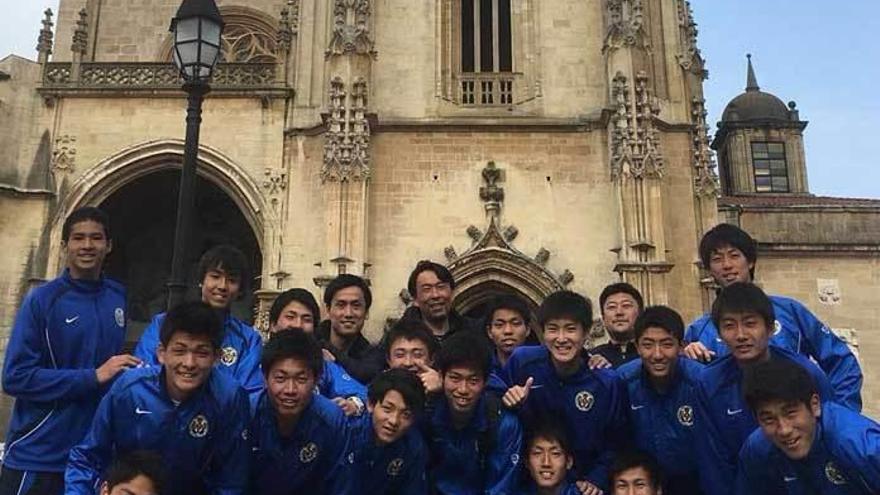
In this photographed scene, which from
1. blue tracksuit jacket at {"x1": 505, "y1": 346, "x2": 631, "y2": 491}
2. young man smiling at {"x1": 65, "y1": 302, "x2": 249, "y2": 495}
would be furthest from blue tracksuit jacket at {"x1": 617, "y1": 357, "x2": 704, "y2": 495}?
young man smiling at {"x1": 65, "y1": 302, "x2": 249, "y2": 495}

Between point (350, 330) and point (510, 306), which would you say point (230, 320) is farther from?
point (510, 306)

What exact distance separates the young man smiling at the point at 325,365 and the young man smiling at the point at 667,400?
1.78m

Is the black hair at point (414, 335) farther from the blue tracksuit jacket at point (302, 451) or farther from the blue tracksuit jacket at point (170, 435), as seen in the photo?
the blue tracksuit jacket at point (170, 435)

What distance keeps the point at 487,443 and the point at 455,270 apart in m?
10.8

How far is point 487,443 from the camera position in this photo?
5379mm

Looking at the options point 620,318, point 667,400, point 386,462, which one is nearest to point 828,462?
point 667,400

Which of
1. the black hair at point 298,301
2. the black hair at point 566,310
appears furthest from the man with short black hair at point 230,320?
the black hair at point 566,310

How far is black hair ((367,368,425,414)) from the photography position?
16.3ft

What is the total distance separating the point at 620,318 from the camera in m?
6.30

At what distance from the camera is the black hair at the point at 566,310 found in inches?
213

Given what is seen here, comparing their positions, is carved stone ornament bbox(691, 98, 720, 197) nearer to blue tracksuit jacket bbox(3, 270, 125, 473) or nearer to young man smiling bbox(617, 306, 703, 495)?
young man smiling bbox(617, 306, 703, 495)

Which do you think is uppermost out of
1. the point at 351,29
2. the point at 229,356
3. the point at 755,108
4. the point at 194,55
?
the point at 755,108

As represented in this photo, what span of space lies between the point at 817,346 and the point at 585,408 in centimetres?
150

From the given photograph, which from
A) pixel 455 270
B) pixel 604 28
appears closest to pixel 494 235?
pixel 455 270
